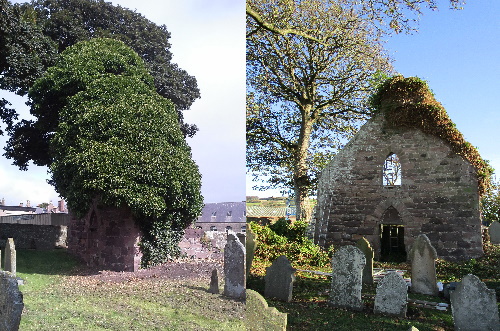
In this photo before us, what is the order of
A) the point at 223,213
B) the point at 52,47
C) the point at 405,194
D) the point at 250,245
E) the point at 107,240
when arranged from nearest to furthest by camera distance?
the point at 405,194 < the point at 250,245 < the point at 223,213 < the point at 107,240 < the point at 52,47

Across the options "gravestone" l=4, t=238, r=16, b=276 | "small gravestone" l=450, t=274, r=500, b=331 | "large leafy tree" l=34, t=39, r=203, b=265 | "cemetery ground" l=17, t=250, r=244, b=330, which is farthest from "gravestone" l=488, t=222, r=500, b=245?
"gravestone" l=4, t=238, r=16, b=276

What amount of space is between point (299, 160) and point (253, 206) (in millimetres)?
384

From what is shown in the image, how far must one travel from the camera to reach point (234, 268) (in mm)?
2613

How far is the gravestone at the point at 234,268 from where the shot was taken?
252 centimetres

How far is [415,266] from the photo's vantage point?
5.40 feet

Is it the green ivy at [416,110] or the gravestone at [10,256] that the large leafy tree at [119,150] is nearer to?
the gravestone at [10,256]

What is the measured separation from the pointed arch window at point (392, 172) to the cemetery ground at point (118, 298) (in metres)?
1.39

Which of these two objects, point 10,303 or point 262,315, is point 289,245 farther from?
point 10,303

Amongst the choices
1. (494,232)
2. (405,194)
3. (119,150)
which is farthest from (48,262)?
(494,232)

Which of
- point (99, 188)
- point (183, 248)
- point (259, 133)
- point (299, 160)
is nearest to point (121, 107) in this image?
point (99, 188)

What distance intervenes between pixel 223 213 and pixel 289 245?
0.79m

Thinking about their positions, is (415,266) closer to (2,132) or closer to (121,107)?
(121,107)

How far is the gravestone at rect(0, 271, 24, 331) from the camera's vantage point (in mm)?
2557

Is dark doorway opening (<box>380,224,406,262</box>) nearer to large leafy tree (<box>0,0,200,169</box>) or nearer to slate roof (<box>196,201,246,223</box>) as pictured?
slate roof (<box>196,201,246,223</box>)
